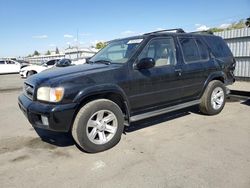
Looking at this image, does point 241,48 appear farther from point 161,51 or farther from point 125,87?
point 125,87

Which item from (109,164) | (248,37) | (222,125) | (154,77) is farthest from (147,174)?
(248,37)

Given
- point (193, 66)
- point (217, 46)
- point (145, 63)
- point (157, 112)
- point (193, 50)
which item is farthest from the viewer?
point (217, 46)

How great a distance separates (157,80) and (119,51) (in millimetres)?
996

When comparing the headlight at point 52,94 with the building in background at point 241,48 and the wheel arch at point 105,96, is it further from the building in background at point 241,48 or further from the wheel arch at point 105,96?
the building in background at point 241,48

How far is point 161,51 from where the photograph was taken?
4832mm

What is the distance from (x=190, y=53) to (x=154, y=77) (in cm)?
132

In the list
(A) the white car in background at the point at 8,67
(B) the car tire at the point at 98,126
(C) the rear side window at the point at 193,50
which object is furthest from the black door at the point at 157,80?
(A) the white car in background at the point at 8,67

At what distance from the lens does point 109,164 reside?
354 cm

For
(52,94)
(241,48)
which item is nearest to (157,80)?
(52,94)

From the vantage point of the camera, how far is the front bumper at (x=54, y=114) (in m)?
3.53

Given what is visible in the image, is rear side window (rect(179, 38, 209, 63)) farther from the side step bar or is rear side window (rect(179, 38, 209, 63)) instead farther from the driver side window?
the side step bar

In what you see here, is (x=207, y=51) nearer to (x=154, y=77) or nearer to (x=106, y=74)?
(x=154, y=77)

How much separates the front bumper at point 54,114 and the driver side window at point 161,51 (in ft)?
5.78

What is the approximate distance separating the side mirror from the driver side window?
25cm
